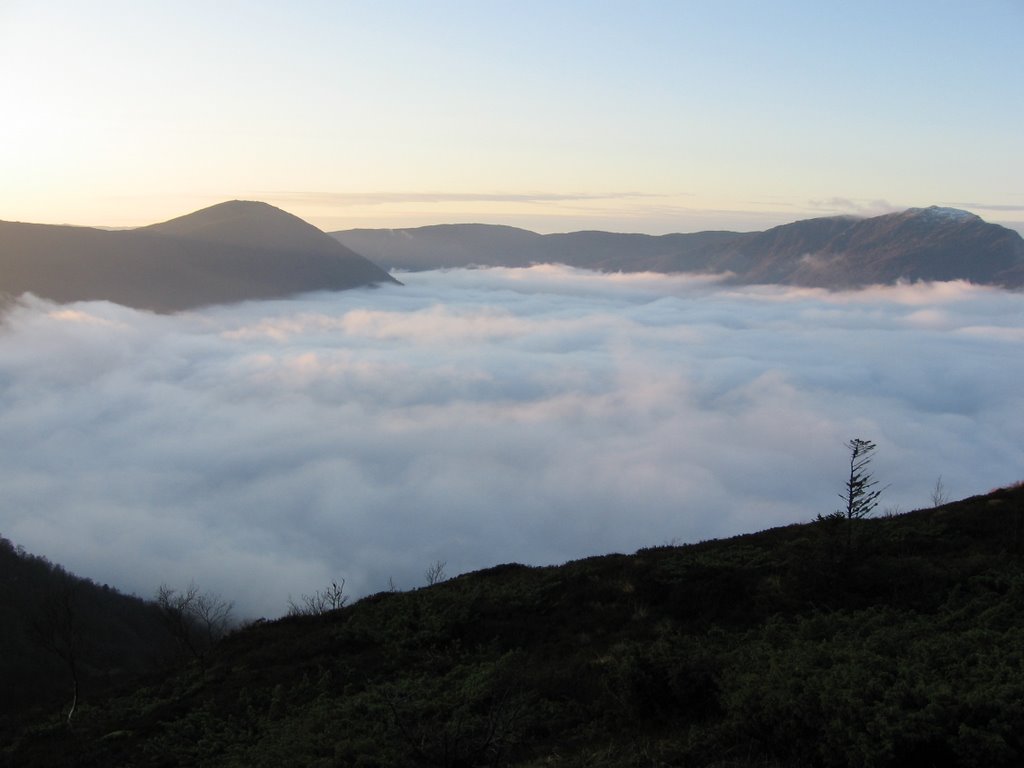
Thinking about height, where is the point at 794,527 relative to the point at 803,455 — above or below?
above

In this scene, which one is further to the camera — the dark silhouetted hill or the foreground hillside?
the dark silhouetted hill

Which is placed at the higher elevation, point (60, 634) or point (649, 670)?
point (649, 670)

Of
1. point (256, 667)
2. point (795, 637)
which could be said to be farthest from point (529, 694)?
point (256, 667)

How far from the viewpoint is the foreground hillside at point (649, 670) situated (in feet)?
31.8

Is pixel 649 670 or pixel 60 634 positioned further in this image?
pixel 60 634

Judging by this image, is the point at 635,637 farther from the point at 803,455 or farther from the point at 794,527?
the point at 803,455

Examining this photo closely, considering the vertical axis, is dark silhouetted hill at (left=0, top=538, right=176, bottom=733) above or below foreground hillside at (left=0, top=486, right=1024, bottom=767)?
below

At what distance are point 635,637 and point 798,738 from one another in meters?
8.26

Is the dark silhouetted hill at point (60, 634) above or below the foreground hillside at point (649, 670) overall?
below

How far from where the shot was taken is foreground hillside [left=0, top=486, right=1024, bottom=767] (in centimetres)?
970

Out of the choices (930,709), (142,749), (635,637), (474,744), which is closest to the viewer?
(930,709)

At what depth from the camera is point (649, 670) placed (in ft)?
40.7

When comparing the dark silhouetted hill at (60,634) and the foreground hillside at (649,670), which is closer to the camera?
the foreground hillside at (649,670)

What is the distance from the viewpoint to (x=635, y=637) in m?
17.7
